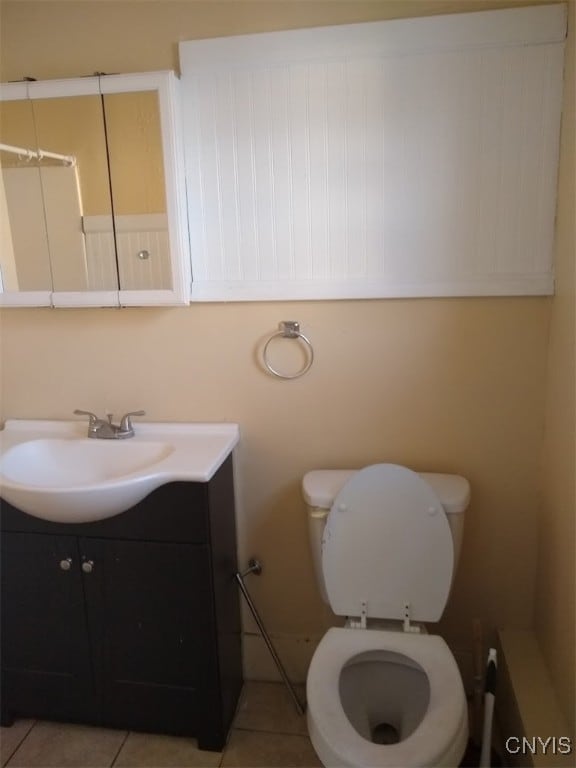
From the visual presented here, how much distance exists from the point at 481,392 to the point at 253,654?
3.83ft

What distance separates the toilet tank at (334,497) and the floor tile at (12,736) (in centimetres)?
105

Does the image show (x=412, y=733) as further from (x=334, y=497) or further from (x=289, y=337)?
(x=289, y=337)

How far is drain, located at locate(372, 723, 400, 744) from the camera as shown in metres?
1.47

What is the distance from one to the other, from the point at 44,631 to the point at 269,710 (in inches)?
29.4

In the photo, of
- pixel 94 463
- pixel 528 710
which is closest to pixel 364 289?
pixel 94 463

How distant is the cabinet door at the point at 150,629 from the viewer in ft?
4.81

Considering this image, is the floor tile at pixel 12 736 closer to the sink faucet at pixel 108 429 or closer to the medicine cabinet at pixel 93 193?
the sink faucet at pixel 108 429

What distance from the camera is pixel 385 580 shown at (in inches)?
57.8

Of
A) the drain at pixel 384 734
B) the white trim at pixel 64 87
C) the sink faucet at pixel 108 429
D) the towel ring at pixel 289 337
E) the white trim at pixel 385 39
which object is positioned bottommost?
the drain at pixel 384 734

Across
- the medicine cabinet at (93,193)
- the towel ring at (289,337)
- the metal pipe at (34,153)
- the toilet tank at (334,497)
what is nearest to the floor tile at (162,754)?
the toilet tank at (334,497)

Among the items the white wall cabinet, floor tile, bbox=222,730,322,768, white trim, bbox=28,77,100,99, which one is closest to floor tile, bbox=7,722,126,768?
floor tile, bbox=222,730,322,768

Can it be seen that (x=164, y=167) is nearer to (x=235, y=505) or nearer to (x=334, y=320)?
(x=334, y=320)

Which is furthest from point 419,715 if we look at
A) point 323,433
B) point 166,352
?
point 166,352

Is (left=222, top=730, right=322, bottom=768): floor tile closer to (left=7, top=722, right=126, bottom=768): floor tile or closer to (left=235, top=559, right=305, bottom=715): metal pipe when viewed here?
(left=235, top=559, right=305, bottom=715): metal pipe
